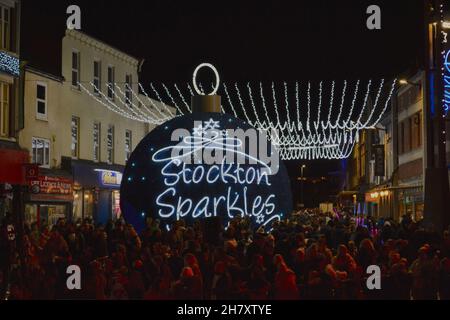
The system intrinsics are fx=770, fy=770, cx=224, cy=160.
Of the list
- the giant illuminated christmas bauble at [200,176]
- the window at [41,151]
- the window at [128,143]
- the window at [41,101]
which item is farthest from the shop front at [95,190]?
the giant illuminated christmas bauble at [200,176]

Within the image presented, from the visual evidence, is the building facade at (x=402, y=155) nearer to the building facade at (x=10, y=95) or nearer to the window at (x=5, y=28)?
the building facade at (x=10, y=95)

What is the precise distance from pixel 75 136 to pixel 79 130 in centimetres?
34

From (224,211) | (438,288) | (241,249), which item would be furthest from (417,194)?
(438,288)

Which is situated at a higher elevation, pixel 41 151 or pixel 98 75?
pixel 98 75

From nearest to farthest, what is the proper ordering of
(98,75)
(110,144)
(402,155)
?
(98,75), (110,144), (402,155)

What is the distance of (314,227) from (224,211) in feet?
10.1

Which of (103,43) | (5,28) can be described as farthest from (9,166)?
(103,43)

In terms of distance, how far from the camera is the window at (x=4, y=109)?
28.8 meters

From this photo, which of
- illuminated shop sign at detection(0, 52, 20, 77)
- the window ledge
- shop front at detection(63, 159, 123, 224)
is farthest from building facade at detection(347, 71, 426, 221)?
illuminated shop sign at detection(0, 52, 20, 77)

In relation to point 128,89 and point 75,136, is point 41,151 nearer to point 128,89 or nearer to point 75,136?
point 75,136

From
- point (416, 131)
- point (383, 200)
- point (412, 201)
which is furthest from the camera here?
point (383, 200)

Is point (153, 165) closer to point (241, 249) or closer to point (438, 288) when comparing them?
point (241, 249)

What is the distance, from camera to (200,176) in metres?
23.0

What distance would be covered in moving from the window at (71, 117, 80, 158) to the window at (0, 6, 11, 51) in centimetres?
652
